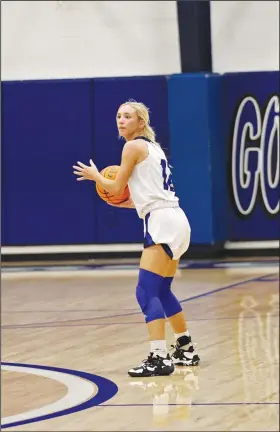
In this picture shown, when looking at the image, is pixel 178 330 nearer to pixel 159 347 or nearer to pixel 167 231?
pixel 159 347

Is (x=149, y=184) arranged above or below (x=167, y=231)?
above

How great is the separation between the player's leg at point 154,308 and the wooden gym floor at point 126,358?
0.37 ft

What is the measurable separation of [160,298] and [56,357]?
98cm

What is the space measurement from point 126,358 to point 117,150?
845cm

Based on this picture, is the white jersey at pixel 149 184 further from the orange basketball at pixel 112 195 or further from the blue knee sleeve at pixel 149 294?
the blue knee sleeve at pixel 149 294

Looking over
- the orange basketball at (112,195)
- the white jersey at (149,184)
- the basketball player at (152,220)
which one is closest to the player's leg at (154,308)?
the basketball player at (152,220)

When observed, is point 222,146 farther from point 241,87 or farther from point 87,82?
point 87,82

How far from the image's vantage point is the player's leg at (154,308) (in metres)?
7.39

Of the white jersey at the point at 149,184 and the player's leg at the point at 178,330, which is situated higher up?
the white jersey at the point at 149,184

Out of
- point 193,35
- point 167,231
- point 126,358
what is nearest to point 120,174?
point 167,231

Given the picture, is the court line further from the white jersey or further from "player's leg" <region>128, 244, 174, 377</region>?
the white jersey

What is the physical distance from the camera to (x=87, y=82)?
16328mm

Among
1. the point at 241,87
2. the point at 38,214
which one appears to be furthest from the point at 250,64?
the point at 38,214

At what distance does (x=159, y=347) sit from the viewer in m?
7.41
